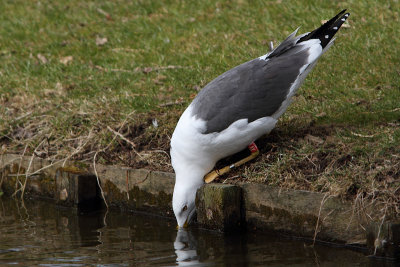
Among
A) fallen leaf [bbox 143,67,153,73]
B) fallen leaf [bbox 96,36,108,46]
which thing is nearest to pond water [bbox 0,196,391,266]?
fallen leaf [bbox 143,67,153,73]

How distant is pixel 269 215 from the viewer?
16.9ft

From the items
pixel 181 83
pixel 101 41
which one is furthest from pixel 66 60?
pixel 181 83

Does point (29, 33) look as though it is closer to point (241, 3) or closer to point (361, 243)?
point (241, 3)

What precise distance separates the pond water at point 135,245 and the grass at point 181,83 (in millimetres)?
483

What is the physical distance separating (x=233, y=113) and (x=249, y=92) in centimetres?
24

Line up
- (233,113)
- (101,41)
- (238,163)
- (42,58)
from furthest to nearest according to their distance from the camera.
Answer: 1. (101,41)
2. (42,58)
3. (238,163)
4. (233,113)

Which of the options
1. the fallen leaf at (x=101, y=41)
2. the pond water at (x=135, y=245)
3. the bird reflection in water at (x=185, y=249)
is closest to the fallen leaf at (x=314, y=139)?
the pond water at (x=135, y=245)

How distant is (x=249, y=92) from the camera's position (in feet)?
18.0

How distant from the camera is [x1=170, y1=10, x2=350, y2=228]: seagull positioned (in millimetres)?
5398

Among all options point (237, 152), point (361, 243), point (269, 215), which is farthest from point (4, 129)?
point (361, 243)

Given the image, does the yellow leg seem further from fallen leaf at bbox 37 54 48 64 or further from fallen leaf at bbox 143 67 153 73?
fallen leaf at bbox 37 54 48 64

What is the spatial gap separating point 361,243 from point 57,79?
4877mm

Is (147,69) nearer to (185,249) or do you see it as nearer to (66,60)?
(66,60)

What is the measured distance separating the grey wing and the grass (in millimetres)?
435
